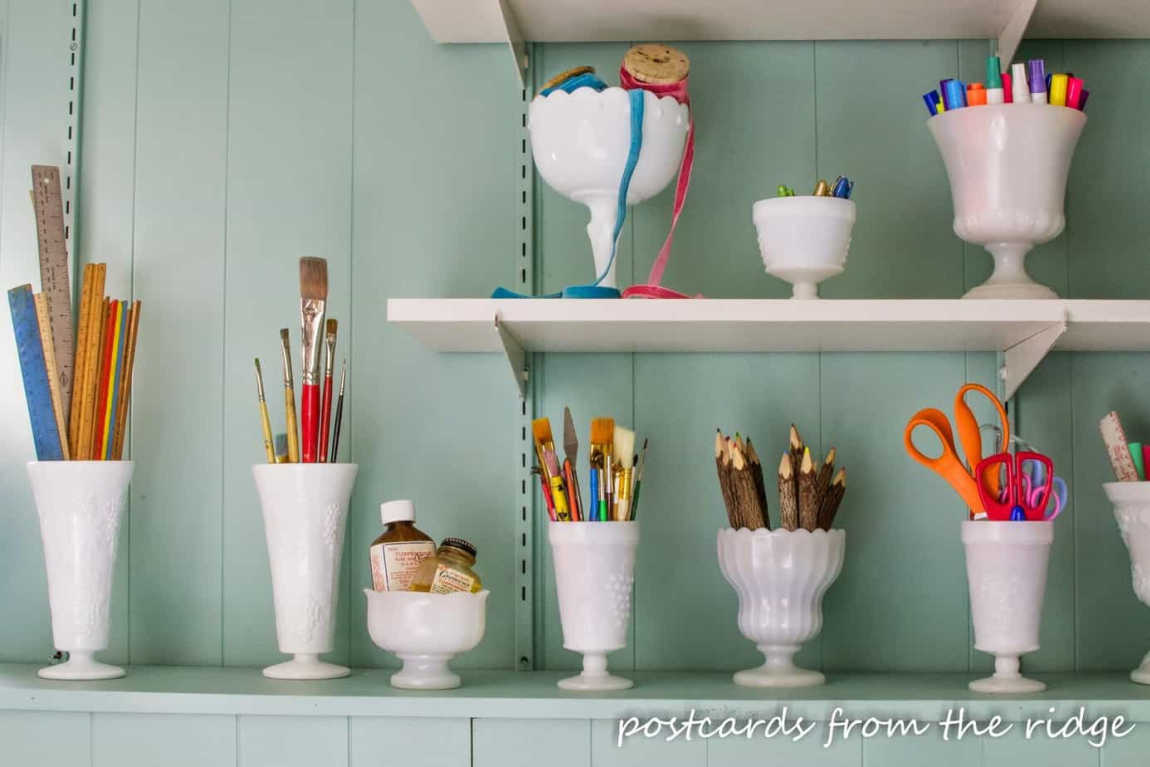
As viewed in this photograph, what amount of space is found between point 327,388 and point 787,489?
0.44m

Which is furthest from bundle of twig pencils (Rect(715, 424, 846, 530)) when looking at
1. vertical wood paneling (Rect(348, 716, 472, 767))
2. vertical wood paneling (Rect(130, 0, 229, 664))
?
vertical wood paneling (Rect(130, 0, 229, 664))

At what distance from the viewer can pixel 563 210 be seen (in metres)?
1.39

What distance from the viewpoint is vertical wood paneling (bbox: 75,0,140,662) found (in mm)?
1419

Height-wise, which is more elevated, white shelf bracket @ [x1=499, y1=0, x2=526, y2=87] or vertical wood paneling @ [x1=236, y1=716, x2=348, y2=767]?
white shelf bracket @ [x1=499, y1=0, x2=526, y2=87]

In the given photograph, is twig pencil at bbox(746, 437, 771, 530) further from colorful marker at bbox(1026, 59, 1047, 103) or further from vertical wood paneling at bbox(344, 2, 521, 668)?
colorful marker at bbox(1026, 59, 1047, 103)

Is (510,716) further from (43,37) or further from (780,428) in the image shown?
(43,37)

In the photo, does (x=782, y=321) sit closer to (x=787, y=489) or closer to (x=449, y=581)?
(x=787, y=489)

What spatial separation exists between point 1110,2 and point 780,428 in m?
0.52

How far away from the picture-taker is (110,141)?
143 centimetres

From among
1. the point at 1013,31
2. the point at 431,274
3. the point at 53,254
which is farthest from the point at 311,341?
the point at 1013,31

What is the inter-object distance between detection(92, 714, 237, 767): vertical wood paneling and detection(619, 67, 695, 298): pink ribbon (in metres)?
0.52

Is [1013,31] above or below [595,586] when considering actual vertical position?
above

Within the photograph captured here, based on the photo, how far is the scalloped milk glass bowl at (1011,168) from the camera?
3.92ft

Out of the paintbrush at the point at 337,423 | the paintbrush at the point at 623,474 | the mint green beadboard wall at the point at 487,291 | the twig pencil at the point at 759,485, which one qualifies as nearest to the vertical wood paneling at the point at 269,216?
the mint green beadboard wall at the point at 487,291
